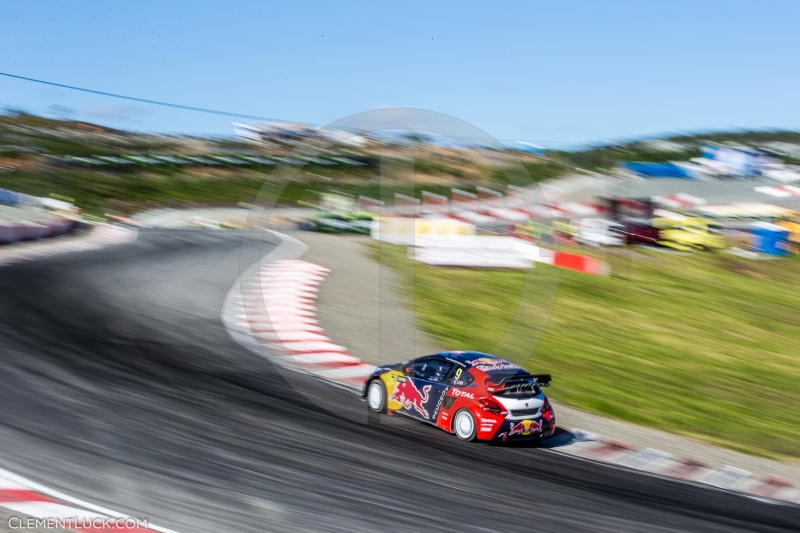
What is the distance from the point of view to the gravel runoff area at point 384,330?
455 inches

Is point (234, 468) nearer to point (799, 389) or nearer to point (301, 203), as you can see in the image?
point (799, 389)

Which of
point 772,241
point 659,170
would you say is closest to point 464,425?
point 772,241

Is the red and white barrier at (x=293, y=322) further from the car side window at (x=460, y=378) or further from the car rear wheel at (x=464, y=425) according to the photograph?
the car rear wheel at (x=464, y=425)

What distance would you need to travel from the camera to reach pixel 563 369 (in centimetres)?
1522

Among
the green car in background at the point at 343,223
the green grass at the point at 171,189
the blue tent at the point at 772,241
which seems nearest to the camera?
the blue tent at the point at 772,241

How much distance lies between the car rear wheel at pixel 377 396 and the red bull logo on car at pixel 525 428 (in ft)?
6.17

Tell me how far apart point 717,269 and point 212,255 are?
15.0m

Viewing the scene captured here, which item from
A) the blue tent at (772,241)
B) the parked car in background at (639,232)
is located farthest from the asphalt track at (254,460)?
the blue tent at (772,241)

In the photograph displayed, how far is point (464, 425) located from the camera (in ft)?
34.0

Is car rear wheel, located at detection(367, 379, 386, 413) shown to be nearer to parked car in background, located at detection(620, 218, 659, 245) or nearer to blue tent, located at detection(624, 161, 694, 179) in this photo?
parked car in background, located at detection(620, 218, 659, 245)

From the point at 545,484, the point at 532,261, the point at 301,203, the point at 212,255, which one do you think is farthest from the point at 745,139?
the point at 545,484

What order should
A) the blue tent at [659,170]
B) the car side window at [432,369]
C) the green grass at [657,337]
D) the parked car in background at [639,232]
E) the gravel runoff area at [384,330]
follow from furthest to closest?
the blue tent at [659,170]
the parked car in background at [639,232]
the green grass at [657,337]
the gravel runoff area at [384,330]
the car side window at [432,369]

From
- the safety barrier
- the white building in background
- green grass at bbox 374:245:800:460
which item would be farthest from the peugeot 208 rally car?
the white building in background

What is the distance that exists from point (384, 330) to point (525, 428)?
267 inches
